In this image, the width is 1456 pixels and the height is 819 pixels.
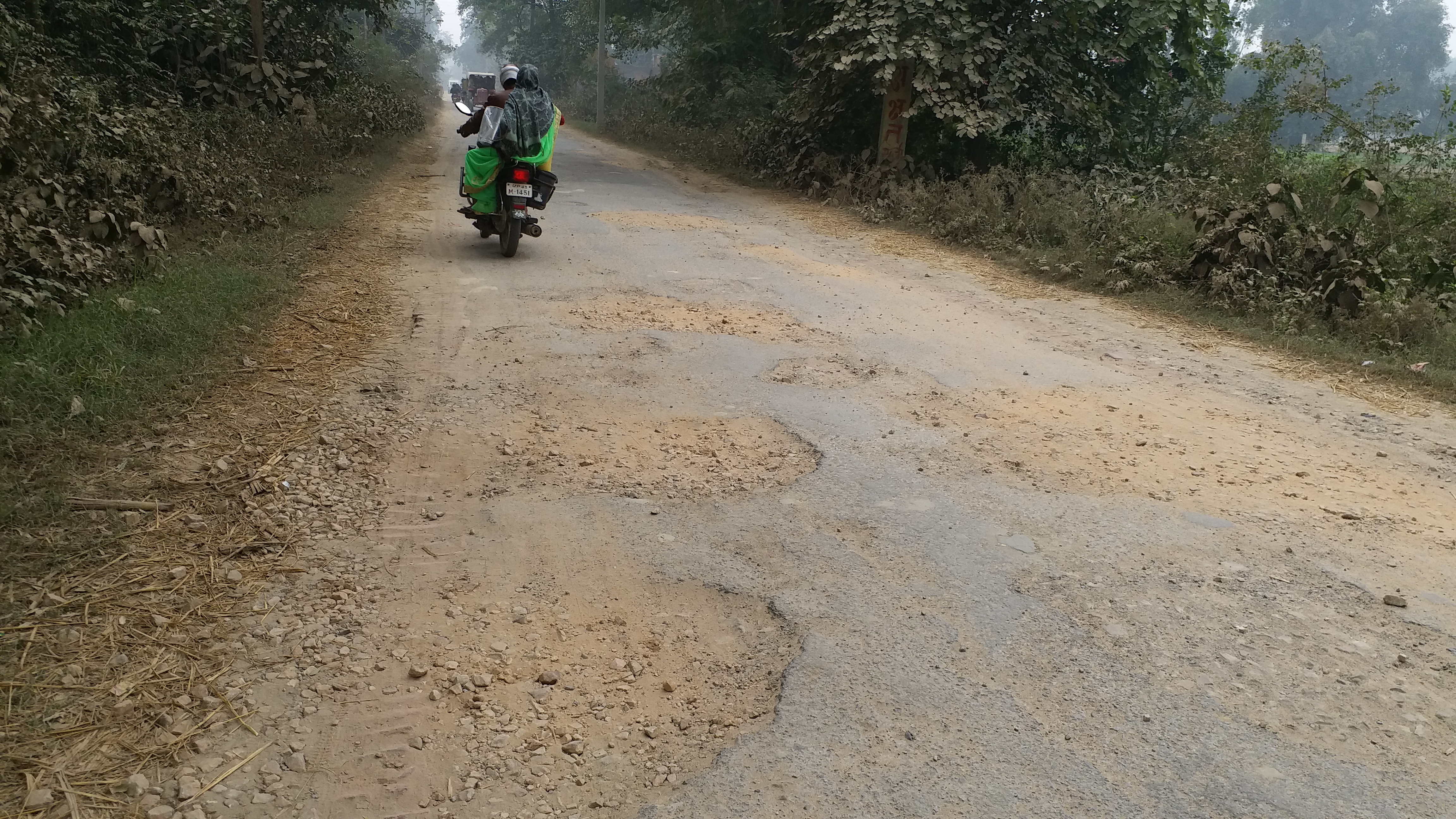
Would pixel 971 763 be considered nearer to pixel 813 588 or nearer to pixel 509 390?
pixel 813 588

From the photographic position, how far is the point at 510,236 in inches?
338

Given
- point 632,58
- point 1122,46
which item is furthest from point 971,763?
point 632,58

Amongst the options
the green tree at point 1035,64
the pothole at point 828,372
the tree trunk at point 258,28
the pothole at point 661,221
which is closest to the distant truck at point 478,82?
the tree trunk at point 258,28

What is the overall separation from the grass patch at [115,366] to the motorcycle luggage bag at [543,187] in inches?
82.8

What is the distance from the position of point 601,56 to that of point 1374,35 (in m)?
42.2

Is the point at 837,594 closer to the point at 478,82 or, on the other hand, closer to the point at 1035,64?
the point at 1035,64

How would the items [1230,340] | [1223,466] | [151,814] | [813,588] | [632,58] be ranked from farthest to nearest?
1. [632,58]
2. [1230,340]
3. [1223,466]
4. [813,588]
5. [151,814]

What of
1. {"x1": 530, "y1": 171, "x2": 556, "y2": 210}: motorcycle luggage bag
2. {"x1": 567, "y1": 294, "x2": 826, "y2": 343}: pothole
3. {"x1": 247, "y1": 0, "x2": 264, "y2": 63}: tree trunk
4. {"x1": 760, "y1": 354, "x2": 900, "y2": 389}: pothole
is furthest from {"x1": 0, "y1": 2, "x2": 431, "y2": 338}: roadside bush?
{"x1": 760, "y1": 354, "x2": 900, "y2": 389}: pothole

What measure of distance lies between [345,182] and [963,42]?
812 cm

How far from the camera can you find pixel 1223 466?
4.55 m

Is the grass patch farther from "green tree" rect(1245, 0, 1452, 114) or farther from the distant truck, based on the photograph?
"green tree" rect(1245, 0, 1452, 114)

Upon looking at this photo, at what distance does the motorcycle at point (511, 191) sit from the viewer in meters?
8.40

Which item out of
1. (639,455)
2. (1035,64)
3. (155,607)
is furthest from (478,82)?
(155,607)

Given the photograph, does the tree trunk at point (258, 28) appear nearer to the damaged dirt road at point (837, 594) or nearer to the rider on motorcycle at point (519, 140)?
the rider on motorcycle at point (519, 140)
